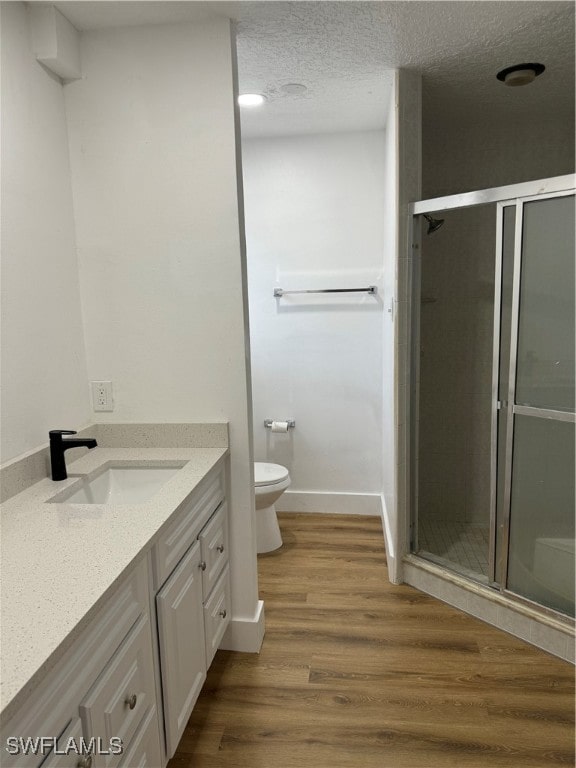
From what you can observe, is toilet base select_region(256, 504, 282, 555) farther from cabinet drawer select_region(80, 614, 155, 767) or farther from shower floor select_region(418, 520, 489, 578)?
cabinet drawer select_region(80, 614, 155, 767)

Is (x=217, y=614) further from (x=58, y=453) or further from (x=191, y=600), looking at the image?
(x=58, y=453)

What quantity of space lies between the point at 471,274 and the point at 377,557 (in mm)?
1763

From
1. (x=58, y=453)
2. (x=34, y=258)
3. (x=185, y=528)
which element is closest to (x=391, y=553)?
(x=185, y=528)

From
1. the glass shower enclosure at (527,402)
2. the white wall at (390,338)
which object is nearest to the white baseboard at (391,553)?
the white wall at (390,338)

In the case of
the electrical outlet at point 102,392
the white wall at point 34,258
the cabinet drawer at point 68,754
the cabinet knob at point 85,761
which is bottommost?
the cabinet knob at point 85,761

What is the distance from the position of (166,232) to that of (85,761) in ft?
5.50

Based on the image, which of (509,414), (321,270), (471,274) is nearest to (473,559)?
(509,414)

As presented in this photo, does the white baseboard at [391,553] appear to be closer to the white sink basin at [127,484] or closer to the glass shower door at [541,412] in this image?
the glass shower door at [541,412]

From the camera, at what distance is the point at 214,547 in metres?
→ 1.97

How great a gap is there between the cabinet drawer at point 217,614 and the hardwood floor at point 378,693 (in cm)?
20

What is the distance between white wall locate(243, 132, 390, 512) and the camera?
10.8ft

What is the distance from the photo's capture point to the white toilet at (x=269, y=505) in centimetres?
293

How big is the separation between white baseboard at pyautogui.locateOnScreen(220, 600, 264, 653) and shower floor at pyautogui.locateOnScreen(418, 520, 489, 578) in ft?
3.28

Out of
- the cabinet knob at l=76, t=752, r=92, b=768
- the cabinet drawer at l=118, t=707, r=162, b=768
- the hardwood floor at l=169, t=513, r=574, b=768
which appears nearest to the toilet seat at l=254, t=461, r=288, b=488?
the hardwood floor at l=169, t=513, r=574, b=768
